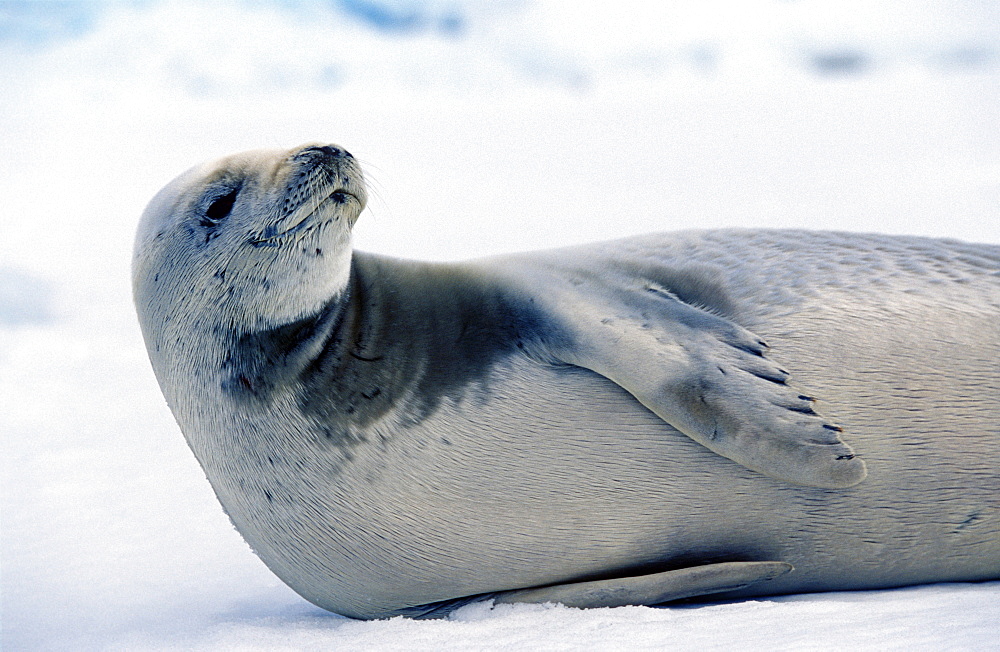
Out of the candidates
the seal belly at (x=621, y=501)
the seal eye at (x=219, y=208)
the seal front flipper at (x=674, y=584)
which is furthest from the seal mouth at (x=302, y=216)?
the seal front flipper at (x=674, y=584)

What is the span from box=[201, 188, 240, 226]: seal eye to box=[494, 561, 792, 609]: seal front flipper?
3.78ft

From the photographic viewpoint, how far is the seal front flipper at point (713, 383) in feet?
6.30

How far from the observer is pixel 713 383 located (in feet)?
6.50

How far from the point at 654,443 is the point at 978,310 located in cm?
86

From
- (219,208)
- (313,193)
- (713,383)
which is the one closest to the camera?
(713,383)

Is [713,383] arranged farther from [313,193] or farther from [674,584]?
[313,193]

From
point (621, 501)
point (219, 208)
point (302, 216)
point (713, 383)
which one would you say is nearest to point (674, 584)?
point (621, 501)

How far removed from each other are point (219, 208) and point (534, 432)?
882 mm

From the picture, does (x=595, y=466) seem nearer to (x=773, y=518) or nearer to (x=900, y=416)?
(x=773, y=518)

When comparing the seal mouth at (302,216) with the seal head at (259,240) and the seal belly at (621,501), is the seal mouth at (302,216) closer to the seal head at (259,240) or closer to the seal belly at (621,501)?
the seal head at (259,240)

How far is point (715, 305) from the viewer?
2.32 m

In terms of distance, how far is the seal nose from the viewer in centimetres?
214

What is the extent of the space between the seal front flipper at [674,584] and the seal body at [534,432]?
14mm

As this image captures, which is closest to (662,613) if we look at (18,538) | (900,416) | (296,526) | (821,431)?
(821,431)
